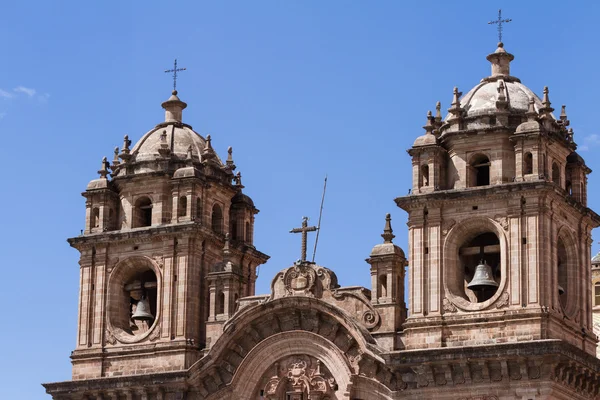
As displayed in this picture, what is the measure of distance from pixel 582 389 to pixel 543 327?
8.98 ft

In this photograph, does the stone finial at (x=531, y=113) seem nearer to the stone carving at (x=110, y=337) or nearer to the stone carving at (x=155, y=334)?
the stone carving at (x=155, y=334)

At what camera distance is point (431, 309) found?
52.0m

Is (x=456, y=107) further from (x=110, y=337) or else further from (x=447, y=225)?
(x=110, y=337)

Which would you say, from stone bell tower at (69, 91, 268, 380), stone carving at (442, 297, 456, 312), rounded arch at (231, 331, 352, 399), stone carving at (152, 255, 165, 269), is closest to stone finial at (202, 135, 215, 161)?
stone bell tower at (69, 91, 268, 380)

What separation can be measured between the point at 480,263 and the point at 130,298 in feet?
41.8

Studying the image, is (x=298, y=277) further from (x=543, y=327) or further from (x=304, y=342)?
(x=543, y=327)

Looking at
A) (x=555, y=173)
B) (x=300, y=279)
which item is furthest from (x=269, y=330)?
(x=555, y=173)

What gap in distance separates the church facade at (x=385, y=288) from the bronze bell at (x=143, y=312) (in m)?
0.07

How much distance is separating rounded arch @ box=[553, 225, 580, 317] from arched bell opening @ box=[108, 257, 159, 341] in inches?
518

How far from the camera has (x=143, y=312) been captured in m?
57.0

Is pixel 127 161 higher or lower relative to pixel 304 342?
higher

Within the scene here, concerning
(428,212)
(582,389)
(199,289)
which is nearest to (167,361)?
(199,289)

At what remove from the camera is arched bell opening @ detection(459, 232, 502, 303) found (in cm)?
5216

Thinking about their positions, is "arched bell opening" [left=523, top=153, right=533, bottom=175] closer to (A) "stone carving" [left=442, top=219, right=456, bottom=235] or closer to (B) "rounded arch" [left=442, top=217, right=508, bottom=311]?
(B) "rounded arch" [left=442, top=217, right=508, bottom=311]
